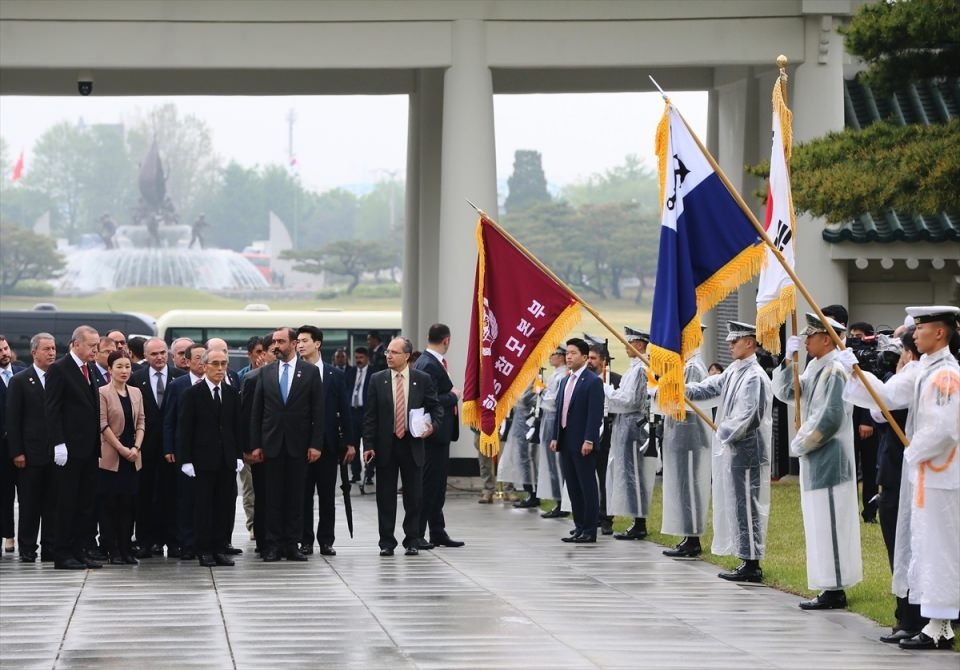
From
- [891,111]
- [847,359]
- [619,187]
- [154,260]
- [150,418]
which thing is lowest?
[150,418]

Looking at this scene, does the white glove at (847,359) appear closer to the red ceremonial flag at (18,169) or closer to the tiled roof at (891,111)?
the tiled roof at (891,111)

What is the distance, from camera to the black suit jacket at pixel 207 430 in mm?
14812

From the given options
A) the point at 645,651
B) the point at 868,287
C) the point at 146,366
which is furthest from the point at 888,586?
the point at 868,287

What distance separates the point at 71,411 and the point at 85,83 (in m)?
10.6

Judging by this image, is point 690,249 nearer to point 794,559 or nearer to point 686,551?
point 794,559

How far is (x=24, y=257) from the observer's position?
87938 millimetres

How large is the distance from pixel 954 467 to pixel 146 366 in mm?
8569

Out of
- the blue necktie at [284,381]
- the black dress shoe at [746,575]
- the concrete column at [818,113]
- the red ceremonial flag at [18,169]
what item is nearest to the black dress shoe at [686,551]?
the black dress shoe at [746,575]

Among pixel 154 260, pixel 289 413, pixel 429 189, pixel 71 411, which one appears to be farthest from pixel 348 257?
pixel 71 411

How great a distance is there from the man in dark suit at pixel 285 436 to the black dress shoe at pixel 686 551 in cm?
356

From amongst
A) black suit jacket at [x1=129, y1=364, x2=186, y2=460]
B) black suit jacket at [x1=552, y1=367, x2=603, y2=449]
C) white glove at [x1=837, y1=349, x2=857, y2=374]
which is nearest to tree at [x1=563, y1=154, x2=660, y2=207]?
black suit jacket at [x1=552, y1=367, x2=603, y2=449]

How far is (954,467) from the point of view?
32.7ft

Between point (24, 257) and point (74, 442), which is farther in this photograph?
point (24, 257)

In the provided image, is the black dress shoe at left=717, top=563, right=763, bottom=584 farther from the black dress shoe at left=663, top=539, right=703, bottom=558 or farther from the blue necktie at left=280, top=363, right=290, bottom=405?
the blue necktie at left=280, top=363, right=290, bottom=405
